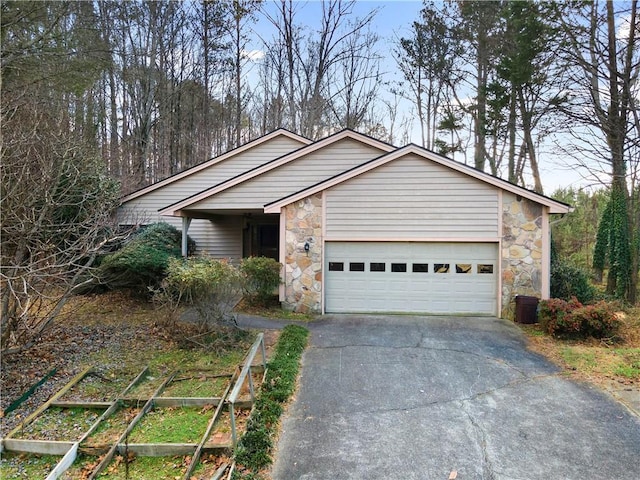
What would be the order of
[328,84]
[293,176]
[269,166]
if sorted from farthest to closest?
1. [328,84]
2. [293,176]
3. [269,166]

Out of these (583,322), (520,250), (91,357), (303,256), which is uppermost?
(520,250)

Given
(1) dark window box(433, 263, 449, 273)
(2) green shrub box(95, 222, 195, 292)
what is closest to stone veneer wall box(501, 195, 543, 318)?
(1) dark window box(433, 263, 449, 273)

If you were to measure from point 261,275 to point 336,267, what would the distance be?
204cm

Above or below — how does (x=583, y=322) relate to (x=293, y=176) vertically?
below

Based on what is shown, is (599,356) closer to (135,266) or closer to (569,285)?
(569,285)

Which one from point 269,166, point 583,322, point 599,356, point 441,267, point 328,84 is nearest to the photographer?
point 599,356

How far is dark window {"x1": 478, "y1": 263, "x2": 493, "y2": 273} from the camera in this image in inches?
394

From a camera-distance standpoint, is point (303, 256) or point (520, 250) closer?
point (520, 250)

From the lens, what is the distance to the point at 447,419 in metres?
4.90

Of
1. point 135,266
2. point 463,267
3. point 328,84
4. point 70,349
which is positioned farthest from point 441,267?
point 328,84

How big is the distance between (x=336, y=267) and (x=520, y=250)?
15.5 feet

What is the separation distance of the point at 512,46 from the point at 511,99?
2.21 m

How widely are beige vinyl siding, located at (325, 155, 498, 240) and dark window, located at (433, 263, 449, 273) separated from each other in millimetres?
726

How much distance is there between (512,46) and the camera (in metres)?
17.0
